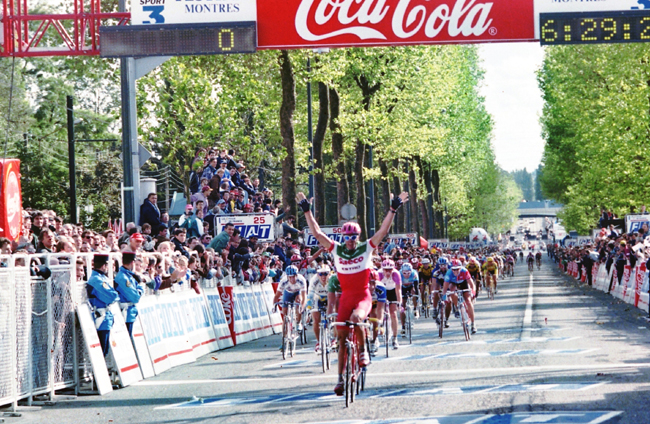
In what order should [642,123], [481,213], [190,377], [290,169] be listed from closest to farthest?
[190,377], [290,169], [642,123], [481,213]

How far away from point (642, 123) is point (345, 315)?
34876 mm

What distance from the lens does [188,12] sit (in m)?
20.1

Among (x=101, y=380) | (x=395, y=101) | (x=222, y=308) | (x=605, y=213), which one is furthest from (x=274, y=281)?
(x=605, y=213)

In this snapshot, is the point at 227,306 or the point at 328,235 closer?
the point at 227,306

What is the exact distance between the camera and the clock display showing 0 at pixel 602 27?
19.6 metres

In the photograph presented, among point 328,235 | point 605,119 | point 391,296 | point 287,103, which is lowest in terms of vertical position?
point 391,296

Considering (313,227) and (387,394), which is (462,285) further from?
(313,227)

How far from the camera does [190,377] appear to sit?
15.9 metres

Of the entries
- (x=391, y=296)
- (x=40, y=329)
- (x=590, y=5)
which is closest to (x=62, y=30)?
(x=391, y=296)

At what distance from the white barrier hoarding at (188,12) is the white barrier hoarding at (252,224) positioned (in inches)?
239

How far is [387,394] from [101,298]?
4416mm

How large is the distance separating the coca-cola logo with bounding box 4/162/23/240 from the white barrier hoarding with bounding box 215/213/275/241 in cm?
827

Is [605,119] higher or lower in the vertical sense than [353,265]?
higher

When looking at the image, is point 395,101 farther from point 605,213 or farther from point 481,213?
point 481,213
